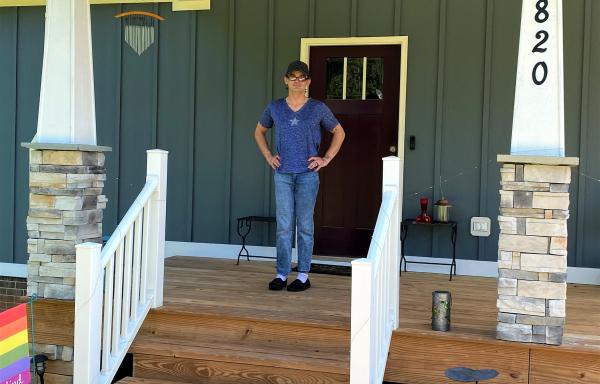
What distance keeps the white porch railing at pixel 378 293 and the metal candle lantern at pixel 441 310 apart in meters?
0.20

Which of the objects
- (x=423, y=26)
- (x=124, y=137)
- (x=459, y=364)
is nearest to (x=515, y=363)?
(x=459, y=364)

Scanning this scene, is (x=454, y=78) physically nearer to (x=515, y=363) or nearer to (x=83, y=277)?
(x=515, y=363)

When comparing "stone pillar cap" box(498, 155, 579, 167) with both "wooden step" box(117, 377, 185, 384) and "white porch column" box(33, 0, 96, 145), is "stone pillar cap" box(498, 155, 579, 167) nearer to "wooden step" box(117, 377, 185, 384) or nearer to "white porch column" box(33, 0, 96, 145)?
"wooden step" box(117, 377, 185, 384)

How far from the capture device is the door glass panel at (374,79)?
17.1 feet

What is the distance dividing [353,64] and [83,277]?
305 centimetres

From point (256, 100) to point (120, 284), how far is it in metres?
2.60

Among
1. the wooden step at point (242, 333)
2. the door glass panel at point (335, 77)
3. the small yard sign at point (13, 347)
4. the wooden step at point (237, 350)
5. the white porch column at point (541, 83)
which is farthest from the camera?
the door glass panel at point (335, 77)

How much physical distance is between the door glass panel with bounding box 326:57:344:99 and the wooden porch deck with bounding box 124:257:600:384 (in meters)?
1.96

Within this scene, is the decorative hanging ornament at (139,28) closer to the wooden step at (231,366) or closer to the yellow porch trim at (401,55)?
the yellow porch trim at (401,55)

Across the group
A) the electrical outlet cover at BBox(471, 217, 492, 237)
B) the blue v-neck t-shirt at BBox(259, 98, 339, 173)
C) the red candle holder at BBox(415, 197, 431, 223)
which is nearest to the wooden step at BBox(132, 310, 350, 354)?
the blue v-neck t-shirt at BBox(259, 98, 339, 173)

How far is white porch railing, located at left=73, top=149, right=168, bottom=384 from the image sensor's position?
2975 mm

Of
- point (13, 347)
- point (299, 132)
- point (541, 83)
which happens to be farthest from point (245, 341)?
point (541, 83)

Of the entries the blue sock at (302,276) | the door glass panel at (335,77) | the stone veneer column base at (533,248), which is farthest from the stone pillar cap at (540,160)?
the door glass panel at (335,77)

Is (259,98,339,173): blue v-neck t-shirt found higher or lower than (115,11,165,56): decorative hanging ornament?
lower
